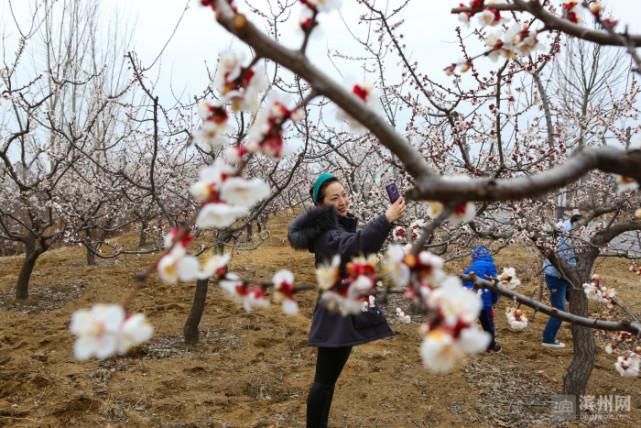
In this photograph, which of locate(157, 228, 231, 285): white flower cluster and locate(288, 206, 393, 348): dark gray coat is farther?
locate(288, 206, 393, 348): dark gray coat

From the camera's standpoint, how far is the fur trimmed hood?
8.16ft

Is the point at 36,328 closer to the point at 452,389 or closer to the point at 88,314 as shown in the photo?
the point at 452,389

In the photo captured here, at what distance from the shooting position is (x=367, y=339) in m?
2.48

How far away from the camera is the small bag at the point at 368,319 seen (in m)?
2.48

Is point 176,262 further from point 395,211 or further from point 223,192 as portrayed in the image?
point 395,211

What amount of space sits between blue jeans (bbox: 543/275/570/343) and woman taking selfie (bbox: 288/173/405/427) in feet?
9.73

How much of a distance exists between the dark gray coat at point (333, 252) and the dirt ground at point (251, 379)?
100 cm

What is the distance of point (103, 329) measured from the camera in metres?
0.70

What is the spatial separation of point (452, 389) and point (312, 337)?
1.82m

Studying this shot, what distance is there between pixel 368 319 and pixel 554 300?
3.28m

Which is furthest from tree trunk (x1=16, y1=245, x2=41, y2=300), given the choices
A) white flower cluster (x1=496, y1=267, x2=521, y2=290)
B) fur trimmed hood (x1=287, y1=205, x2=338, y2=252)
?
white flower cluster (x1=496, y1=267, x2=521, y2=290)

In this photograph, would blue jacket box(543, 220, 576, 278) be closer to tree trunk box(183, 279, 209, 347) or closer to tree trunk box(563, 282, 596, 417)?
tree trunk box(563, 282, 596, 417)

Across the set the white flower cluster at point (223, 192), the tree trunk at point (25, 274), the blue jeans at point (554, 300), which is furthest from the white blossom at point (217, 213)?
the tree trunk at point (25, 274)

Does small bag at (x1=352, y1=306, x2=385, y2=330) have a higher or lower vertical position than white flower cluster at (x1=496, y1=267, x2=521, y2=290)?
lower
